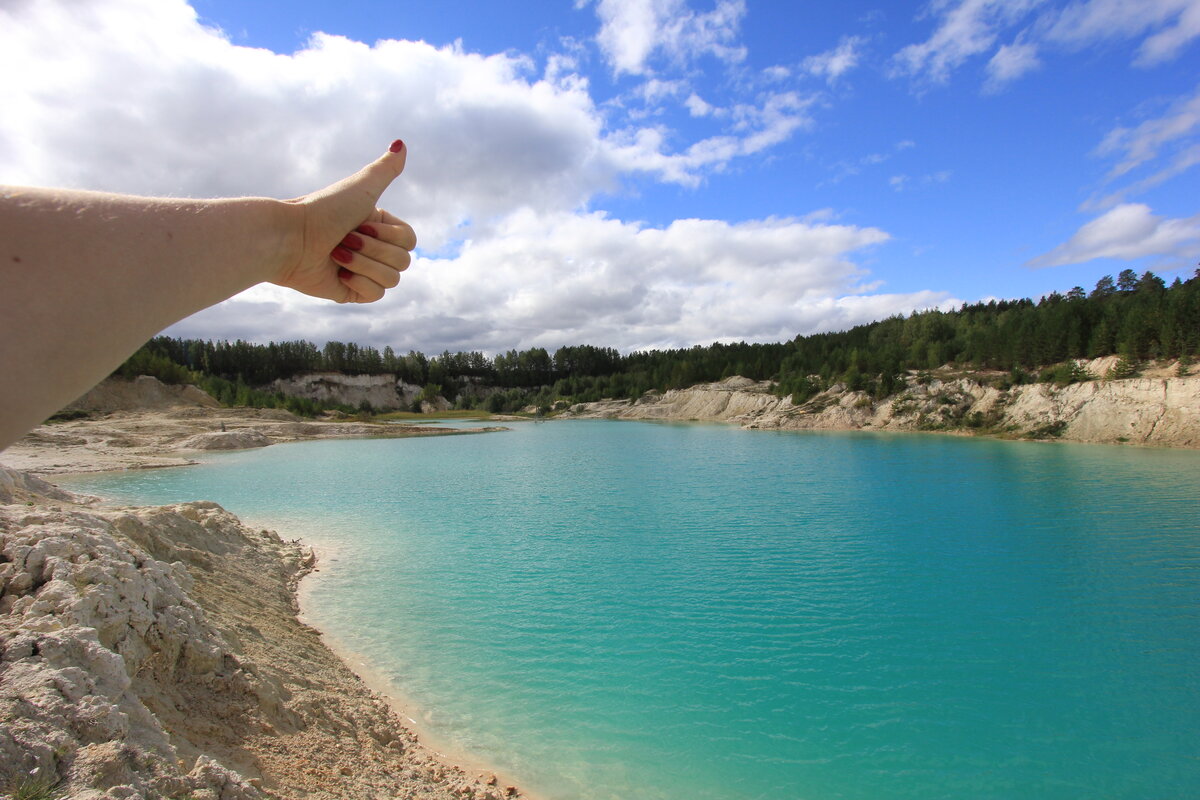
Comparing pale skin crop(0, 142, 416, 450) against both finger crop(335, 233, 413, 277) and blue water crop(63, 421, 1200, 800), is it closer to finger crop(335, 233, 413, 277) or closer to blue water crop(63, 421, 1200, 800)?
finger crop(335, 233, 413, 277)

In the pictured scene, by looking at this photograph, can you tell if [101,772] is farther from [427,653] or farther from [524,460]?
[524,460]

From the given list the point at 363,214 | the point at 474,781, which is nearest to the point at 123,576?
the point at 474,781

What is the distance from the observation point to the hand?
107 inches

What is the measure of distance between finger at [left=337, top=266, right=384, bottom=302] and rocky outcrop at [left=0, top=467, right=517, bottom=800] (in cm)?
393

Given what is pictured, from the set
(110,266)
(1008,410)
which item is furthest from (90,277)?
(1008,410)

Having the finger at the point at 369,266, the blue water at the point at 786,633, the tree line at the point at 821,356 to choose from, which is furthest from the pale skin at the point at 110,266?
the tree line at the point at 821,356

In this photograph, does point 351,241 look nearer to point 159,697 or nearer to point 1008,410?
point 159,697

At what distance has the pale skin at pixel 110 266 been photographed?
5.25 feet

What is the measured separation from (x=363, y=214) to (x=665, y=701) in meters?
9.80

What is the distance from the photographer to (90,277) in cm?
177

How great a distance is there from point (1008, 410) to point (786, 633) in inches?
2969

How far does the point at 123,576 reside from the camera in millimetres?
7305

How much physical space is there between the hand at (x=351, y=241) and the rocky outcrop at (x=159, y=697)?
398 cm

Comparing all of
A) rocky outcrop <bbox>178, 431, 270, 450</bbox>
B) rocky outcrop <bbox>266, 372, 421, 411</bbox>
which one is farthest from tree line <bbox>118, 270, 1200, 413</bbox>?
rocky outcrop <bbox>178, 431, 270, 450</bbox>
